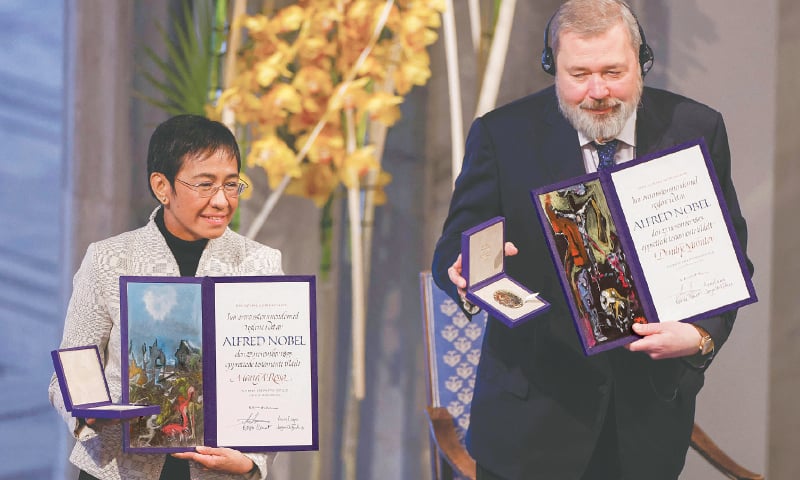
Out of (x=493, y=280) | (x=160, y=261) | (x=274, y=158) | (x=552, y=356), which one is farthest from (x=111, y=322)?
(x=274, y=158)

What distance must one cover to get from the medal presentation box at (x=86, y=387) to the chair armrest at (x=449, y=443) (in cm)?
118

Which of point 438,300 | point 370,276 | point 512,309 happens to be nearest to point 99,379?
point 512,309

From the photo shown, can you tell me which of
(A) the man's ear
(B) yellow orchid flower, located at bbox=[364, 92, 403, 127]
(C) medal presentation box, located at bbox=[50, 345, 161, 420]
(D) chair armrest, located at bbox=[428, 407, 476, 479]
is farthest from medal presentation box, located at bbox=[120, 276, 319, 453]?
(B) yellow orchid flower, located at bbox=[364, 92, 403, 127]

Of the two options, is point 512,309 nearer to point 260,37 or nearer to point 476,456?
A: point 476,456

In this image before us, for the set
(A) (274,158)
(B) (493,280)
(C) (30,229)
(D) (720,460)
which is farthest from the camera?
(C) (30,229)

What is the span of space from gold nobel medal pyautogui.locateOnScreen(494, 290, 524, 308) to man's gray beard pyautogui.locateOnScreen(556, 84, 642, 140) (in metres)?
0.39

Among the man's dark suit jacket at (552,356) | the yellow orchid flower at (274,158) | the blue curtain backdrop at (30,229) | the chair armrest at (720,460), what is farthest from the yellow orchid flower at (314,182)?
the chair armrest at (720,460)

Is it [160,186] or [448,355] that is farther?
[448,355]

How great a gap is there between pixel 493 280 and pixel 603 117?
0.41 m

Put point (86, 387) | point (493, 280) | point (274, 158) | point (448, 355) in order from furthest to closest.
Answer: point (274, 158)
point (448, 355)
point (493, 280)
point (86, 387)

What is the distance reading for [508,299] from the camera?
2.03m

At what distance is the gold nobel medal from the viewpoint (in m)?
2.01

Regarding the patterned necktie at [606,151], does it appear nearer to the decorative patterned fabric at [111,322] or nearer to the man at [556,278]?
the man at [556,278]
